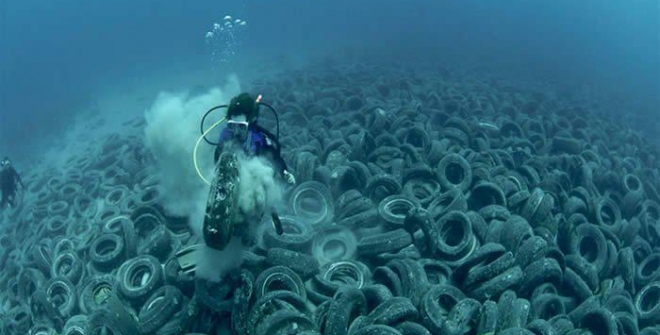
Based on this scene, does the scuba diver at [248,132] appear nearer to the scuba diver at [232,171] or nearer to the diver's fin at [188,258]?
the scuba diver at [232,171]

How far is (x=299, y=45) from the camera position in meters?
58.9

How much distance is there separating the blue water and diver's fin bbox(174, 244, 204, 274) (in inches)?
1141

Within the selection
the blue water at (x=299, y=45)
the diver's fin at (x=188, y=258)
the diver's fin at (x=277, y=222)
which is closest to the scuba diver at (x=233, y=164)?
the diver's fin at (x=277, y=222)

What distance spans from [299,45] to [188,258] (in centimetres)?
5401

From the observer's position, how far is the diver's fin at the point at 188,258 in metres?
8.15

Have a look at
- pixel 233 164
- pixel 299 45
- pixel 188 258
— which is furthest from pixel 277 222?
pixel 299 45

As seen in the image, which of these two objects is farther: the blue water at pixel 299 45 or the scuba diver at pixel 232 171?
the blue water at pixel 299 45

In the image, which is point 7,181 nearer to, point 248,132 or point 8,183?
point 8,183

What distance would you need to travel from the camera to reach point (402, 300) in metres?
7.14

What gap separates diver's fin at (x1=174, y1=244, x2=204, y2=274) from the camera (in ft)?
26.7

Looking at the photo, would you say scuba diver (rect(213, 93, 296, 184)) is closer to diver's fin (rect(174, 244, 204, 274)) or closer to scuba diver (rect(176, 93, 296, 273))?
scuba diver (rect(176, 93, 296, 273))

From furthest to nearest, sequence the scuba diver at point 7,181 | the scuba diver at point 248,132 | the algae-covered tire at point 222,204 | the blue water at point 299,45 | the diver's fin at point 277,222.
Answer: the blue water at point 299,45 → the scuba diver at point 7,181 → the diver's fin at point 277,222 → the scuba diver at point 248,132 → the algae-covered tire at point 222,204

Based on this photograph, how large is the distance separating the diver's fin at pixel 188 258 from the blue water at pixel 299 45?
2899 centimetres

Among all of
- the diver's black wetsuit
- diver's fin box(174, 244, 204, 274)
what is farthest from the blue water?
diver's fin box(174, 244, 204, 274)
